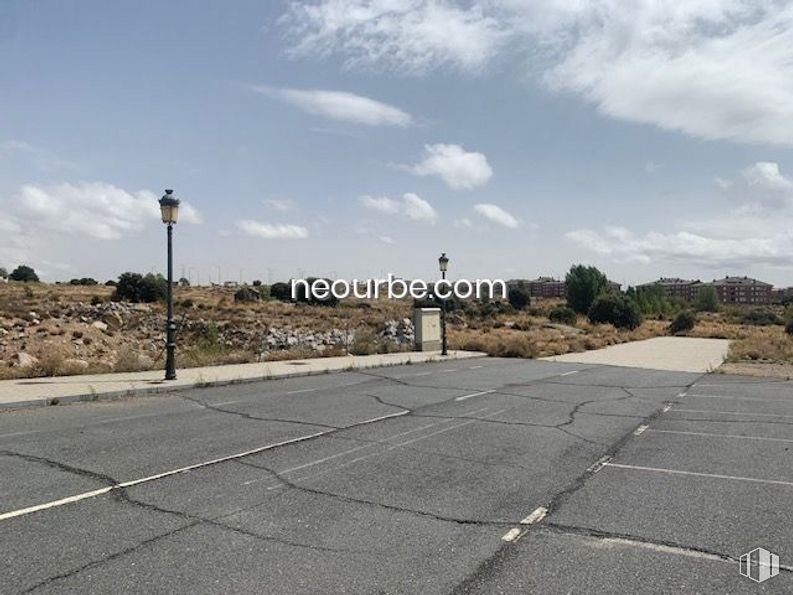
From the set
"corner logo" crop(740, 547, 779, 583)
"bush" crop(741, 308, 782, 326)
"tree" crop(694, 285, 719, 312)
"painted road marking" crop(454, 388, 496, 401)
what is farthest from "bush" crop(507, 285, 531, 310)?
"corner logo" crop(740, 547, 779, 583)

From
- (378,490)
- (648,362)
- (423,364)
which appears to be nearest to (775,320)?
(648,362)

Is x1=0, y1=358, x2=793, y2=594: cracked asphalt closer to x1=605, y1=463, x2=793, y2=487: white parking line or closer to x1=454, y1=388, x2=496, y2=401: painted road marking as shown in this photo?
x1=605, y1=463, x2=793, y2=487: white parking line

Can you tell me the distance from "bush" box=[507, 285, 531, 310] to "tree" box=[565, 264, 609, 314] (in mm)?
15265

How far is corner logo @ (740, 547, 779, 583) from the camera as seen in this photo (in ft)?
15.1

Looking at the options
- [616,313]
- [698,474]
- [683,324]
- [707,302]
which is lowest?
[698,474]

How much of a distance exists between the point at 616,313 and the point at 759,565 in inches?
2601

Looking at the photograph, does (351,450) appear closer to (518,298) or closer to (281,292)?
(281,292)

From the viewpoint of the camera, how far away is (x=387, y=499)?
6379 mm

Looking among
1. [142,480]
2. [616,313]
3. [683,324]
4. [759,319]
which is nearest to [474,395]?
[142,480]

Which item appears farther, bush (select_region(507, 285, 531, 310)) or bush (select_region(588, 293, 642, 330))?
bush (select_region(507, 285, 531, 310))

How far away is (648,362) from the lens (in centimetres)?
3017

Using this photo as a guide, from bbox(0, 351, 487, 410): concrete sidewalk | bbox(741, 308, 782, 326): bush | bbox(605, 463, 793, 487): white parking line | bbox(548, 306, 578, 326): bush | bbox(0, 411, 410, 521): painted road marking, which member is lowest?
bbox(605, 463, 793, 487): white parking line

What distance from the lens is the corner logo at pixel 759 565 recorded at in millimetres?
4609

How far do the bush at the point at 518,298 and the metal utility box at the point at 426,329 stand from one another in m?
72.3
